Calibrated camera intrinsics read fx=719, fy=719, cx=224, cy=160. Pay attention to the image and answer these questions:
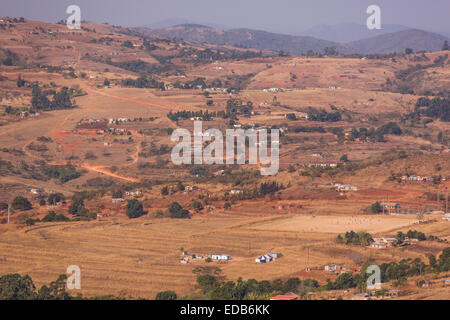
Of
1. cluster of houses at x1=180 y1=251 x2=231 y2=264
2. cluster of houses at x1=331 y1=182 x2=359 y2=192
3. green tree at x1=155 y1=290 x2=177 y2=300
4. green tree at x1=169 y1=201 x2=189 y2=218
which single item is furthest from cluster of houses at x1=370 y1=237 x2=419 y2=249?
cluster of houses at x1=331 y1=182 x2=359 y2=192

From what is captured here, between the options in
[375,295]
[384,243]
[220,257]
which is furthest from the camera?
[384,243]

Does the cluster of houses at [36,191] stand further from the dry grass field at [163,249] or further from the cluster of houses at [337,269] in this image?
the cluster of houses at [337,269]

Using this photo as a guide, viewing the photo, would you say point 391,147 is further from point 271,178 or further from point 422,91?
point 422,91

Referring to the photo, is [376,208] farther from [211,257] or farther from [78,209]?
[78,209]

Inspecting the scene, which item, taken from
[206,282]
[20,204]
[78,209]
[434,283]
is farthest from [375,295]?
[20,204]

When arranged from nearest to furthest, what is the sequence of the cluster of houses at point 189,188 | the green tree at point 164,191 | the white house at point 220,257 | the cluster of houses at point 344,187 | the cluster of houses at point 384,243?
the white house at point 220,257
the cluster of houses at point 384,243
the cluster of houses at point 344,187
the green tree at point 164,191
the cluster of houses at point 189,188

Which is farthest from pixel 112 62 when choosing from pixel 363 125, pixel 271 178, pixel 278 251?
pixel 278 251

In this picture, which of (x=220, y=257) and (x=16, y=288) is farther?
(x=220, y=257)

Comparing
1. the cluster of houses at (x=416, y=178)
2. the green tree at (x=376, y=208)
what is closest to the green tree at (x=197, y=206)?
the green tree at (x=376, y=208)
